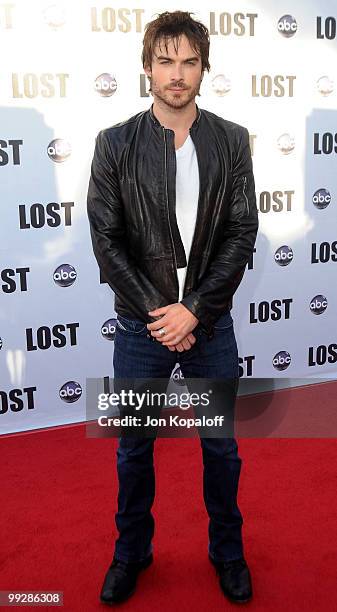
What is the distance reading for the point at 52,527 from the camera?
9.43ft

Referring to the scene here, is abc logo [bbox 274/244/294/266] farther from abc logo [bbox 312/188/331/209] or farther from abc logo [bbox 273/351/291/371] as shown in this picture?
abc logo [bbox 273/351/291/371]

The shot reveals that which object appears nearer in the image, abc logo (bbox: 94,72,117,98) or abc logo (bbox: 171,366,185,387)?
abc logo (bbox: 94,72,117,98)

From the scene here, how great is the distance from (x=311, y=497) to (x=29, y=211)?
2154 millimetres

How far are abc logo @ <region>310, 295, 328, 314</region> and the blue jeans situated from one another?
227 cm

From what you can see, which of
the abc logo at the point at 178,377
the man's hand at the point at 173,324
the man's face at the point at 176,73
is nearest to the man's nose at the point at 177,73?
the man's face at the point at 176,73

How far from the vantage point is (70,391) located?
4.01 m

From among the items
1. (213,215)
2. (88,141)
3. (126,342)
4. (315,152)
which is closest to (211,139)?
(213,215)

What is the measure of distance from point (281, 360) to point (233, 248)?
2416 mm

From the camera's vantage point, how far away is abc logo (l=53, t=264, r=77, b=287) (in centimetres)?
379

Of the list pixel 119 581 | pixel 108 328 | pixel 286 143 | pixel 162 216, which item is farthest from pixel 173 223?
pixel 286 143

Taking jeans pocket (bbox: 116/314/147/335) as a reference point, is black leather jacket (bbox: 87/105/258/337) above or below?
above

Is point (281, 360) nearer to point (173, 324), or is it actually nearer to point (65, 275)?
point (65, 275)

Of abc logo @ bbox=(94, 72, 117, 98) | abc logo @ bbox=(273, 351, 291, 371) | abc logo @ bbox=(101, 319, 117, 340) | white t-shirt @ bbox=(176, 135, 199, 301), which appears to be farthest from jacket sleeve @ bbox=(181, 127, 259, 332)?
abc logo @ bbox=(273, 351, 291, 371)

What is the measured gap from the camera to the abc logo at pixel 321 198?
429 cm
